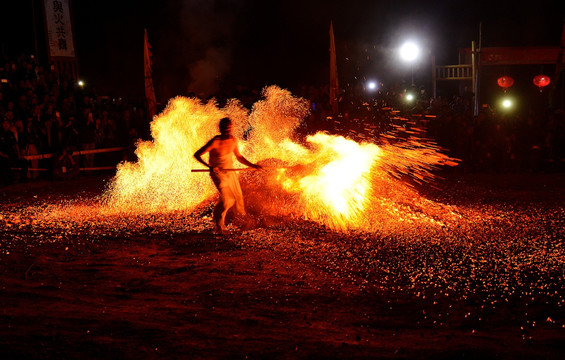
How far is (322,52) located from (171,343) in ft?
56.8

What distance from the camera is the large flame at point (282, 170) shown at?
8227mm

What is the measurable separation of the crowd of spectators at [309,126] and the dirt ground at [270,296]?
17.2ft

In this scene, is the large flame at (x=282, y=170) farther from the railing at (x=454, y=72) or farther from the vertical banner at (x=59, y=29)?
the railing at (x=454, y=72)

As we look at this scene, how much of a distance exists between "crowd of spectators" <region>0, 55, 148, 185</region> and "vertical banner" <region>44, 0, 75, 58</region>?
1.53m

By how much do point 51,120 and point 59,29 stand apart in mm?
4522

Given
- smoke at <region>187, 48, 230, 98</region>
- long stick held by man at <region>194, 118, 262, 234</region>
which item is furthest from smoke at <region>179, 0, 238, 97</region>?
long stick held by man at <region>194, 118, 262, 234</region>

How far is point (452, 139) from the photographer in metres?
12.9

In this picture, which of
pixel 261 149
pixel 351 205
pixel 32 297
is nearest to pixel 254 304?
pixel 32 297

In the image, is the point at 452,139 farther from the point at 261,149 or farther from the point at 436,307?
the point at 436,307

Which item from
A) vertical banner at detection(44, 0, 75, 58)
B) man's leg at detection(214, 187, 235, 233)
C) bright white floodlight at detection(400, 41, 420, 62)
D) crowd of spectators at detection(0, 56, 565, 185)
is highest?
vertical banner at detection(44, 0, 75, 58)

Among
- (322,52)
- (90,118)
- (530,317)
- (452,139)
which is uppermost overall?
(322,52)

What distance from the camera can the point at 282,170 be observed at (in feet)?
29.0

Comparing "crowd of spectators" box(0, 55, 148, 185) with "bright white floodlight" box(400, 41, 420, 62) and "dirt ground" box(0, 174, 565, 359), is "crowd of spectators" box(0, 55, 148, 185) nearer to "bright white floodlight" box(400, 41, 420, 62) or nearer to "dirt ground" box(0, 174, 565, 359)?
"dirt ground" box(0, 174, 565, 359)

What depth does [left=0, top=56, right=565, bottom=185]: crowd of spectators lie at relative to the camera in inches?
486
